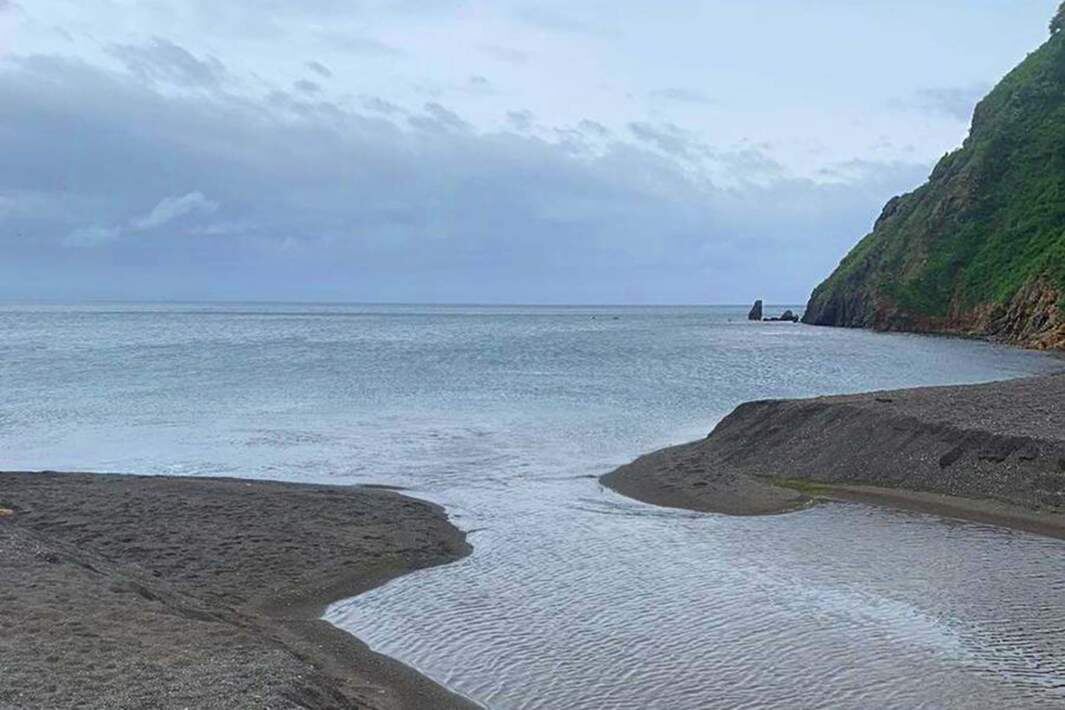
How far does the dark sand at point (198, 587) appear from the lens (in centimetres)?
980

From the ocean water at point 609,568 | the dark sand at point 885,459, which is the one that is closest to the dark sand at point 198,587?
the ocean water at point 609,568

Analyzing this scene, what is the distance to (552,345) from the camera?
101m

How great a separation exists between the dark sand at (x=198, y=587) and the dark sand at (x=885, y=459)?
6.84 metres

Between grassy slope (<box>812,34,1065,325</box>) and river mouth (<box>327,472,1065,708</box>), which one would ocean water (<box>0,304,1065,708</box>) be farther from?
grassy slope (<box>812,34,1065,325</box>)

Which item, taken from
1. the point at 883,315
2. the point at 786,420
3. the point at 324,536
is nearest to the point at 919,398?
the point at 786,420

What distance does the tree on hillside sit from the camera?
5738 inches

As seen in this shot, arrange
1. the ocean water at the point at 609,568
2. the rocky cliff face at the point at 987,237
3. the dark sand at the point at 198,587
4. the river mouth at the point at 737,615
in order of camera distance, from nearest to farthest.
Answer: the dark sand at the point at 198,587 < the river mouth at the point at 737,615 < the ocean water at the point at 609,568 < the rocky cliff face at the point at 987,237

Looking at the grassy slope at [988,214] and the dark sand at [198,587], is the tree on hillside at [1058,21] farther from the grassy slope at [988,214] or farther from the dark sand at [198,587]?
the dark sand at [198,587]

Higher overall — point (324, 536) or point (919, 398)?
point (919, 398)

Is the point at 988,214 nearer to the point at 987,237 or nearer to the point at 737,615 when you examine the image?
the point at 987,237

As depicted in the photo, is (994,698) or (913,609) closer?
(994,698)

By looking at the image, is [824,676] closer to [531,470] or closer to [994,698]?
[994,698]

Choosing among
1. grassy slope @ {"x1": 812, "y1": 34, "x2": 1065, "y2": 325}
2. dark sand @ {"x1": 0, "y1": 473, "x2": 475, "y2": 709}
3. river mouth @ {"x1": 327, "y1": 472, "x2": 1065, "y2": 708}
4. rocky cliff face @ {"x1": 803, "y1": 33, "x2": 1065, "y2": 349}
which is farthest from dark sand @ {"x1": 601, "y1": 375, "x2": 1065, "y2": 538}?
grassy slope @ {"x1": 812, "y1": 34, "x2": 1065, "y2": 325}

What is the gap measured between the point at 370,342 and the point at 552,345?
20992 mm
